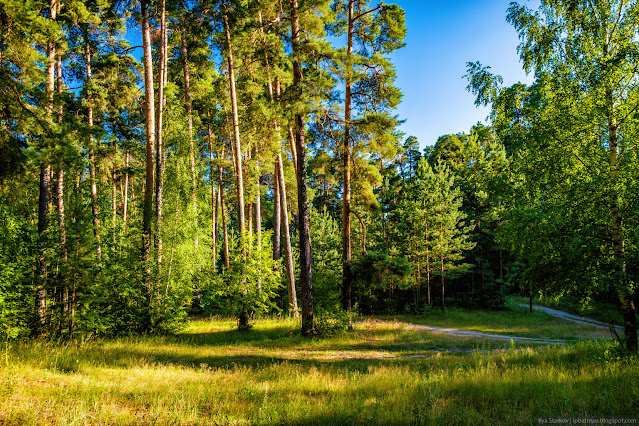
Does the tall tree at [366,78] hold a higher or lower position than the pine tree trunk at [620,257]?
higher

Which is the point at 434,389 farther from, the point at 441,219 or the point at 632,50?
the point at 441,219

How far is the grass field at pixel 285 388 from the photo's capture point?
386 cm

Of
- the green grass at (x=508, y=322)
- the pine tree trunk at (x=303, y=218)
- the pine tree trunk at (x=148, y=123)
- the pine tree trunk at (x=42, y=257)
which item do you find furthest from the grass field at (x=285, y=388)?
the green grass at (x=508, y=322)

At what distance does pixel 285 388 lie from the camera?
5.38 meters

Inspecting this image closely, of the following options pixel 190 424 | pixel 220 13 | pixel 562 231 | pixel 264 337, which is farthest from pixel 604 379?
pixel 220 13

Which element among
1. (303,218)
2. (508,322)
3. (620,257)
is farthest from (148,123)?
(508,322)

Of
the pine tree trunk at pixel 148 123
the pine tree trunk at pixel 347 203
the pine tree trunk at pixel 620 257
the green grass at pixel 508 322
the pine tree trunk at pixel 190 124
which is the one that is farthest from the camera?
the green grass at pixel 508 322

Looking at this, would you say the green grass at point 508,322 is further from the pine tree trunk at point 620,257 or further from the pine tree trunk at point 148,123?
the pine tree trunk at point 148,123

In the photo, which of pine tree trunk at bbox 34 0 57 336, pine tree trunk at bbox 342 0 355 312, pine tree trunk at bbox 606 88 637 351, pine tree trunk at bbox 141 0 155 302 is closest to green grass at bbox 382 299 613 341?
pine tree trunk at bbox 342 0 355 312

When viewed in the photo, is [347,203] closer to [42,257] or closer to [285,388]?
[285,388]

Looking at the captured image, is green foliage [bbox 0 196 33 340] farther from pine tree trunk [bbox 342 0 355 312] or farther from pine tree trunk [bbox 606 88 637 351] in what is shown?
pine tree trunk [bbox 606 88 637 351]

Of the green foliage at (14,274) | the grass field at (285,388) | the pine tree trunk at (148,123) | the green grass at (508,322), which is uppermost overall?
the pine tree trunk at (148,123)

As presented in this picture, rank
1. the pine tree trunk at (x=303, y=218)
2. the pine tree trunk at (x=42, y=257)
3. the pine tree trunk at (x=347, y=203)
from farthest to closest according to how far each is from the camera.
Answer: the pine tree trunk at (x=347, y=203) → the pine tree trunk at (x=303, y=218) → the pine tree trunk at (x=42, y=257)

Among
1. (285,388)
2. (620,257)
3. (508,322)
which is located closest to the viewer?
(285,388)
